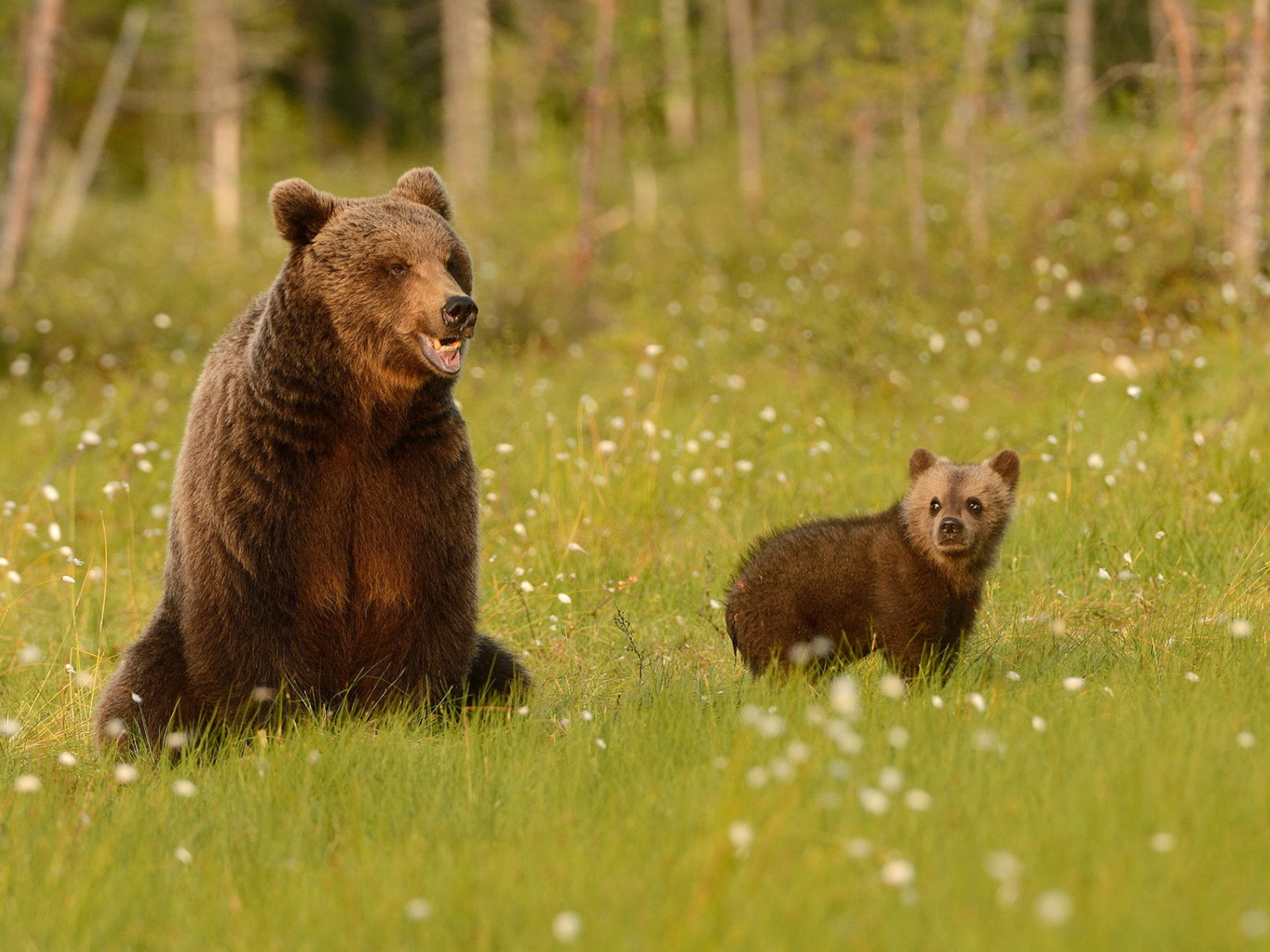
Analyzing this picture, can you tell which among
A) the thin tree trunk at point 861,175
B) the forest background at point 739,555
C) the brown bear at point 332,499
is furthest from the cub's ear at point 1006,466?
the thin tree trunk at point 861,175

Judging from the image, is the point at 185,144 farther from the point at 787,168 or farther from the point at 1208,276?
the point at 1208,276

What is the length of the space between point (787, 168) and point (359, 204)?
2318 cm

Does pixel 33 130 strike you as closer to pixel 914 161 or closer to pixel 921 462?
pixel 914 161

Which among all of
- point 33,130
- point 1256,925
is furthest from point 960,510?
point 33,130

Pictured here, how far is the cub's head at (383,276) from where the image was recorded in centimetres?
500

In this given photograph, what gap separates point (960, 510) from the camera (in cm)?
549

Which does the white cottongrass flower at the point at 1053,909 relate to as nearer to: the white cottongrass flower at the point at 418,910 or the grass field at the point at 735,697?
the grass field at the point at 735,697

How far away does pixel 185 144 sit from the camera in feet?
149

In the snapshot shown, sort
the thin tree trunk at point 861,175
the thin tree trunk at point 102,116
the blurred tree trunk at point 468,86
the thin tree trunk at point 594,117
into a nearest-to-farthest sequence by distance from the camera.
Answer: the thin tree trunk at point 594,117
the thin tree trunk at point 861,175
the blurred tree trunk at point 468,86
the thin tree trunk at point 102,116

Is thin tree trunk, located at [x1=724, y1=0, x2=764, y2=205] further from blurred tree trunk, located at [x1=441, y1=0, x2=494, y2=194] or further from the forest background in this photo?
blurred tree trunk, located at [x1=441, y1=0, x2=494, y2=194]

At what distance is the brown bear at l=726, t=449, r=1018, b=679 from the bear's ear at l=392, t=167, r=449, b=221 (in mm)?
1965

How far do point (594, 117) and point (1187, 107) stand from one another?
24.9 ft

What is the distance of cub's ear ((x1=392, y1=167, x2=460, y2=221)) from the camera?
5582mm

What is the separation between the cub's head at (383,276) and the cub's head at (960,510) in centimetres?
193
